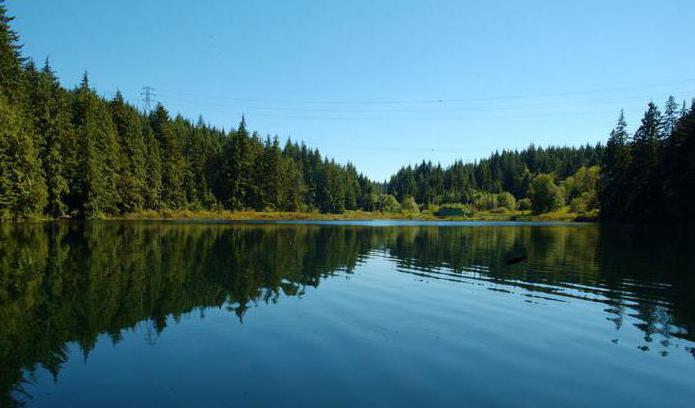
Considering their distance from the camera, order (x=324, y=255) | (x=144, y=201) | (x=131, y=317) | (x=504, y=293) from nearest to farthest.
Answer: (x=131, y=317) < (x=504, y=293) < (x=324, y=255) < (x=144, y=201)

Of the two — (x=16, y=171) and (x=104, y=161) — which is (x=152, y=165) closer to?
(x=104, y=161)

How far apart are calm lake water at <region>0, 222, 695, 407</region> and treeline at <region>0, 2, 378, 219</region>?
122 feet

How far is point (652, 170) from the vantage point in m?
100

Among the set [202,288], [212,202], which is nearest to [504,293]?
[202,288]

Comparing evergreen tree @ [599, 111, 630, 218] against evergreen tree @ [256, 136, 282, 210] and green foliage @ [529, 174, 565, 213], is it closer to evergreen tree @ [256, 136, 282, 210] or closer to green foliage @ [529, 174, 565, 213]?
green foliage @ [529, 174, 565, 213]

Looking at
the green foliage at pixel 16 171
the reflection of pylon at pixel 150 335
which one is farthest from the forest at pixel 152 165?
the reflection of pylon at pixel 150 335

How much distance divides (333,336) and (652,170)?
361 feet

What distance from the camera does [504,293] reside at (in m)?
20.0

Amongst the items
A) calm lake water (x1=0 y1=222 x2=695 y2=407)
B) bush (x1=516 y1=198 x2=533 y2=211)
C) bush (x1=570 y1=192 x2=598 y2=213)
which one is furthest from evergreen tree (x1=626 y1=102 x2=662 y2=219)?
calm lake water (x1=0 y1=222 x2=695 y2=407)

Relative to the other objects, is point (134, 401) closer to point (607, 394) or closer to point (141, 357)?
point (141, 357)

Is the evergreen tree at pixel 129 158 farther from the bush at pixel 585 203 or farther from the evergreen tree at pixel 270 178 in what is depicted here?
the bush at pixel 585 203

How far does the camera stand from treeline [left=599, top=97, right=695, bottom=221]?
3617 inches

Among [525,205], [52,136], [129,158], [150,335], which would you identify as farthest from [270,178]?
[150,335]

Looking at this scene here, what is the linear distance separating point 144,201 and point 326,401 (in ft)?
323
